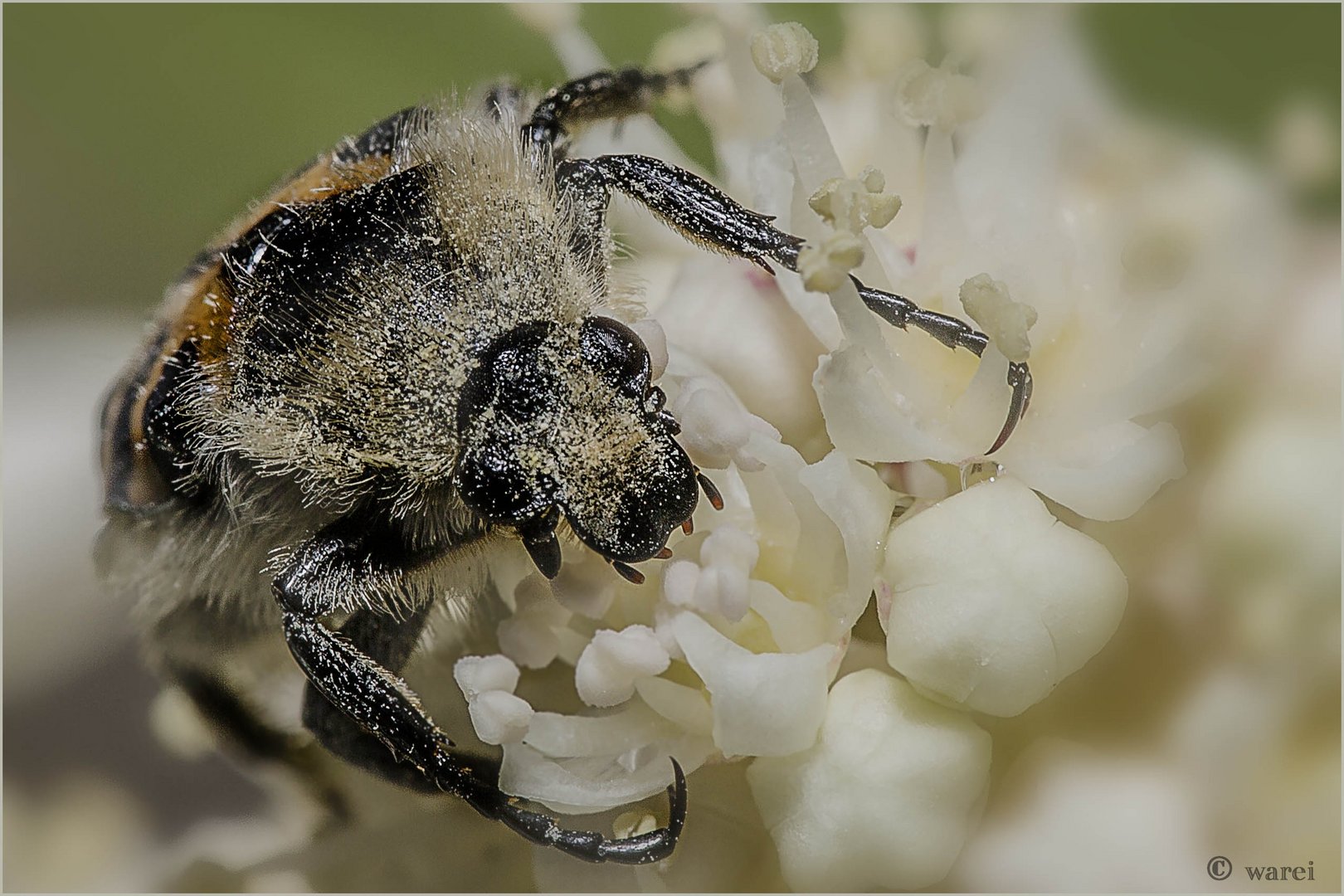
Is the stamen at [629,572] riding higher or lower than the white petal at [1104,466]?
higher

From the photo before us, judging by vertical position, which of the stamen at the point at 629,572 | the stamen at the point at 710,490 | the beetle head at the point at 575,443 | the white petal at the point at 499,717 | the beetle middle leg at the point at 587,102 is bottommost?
the white petal at the point at 499,717

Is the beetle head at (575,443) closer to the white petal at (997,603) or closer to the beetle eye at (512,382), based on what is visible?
the beetle eye at (512,382)

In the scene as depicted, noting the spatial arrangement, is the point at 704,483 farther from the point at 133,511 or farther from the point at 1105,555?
the point at 133,511

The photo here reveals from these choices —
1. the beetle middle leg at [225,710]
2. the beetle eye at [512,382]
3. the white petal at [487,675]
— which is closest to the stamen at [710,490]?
the beetle eye at [512,382]

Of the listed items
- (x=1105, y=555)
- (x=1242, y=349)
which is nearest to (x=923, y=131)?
(x=1242, y=349)

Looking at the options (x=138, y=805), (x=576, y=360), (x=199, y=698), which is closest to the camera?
(x=576, y=360)

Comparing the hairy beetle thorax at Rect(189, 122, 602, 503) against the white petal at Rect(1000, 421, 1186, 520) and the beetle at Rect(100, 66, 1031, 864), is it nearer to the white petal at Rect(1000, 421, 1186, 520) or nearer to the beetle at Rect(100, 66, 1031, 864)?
the beetle at Rect(100, 66, 1031, 864)

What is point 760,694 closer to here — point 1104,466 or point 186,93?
point 1104,466

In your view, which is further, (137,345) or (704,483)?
(137,345)
